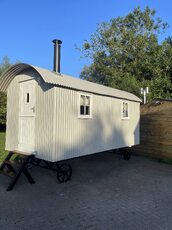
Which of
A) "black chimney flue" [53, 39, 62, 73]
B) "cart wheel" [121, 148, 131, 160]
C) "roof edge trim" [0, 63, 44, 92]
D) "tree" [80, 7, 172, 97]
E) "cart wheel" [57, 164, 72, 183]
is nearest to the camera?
"cart wheel" [57, 164, 72, 183]

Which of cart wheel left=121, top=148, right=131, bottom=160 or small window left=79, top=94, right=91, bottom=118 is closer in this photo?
small window left=79, top=94, right=91, bottom=118

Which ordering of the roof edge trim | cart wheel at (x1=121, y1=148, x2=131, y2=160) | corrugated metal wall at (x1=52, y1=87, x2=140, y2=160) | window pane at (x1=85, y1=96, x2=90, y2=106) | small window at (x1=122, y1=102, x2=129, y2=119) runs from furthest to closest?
1. cart wheel at (x1=121, y1=148, x2=131, y2=160)
2. small window at (x1=122, y1=102, x2=129, y2=119)
3. window pane at (x1=85, y1=96, x2=90, y2=106)
4. the roof edge trim
5. corrugated metal wall at (x1=52, y1=87, x2=140, y2=160)

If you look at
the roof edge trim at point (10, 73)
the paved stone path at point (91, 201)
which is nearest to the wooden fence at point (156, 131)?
the paved stone path at point (91, 201)

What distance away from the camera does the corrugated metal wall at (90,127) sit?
5.54 m

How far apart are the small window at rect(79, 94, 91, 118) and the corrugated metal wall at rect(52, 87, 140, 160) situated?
0.16 m

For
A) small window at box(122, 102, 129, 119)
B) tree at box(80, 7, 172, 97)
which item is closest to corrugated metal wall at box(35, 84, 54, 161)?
small window at box(122, 102, 129, 119)

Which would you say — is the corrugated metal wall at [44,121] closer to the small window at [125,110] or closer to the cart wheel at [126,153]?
the small window at [125,110]

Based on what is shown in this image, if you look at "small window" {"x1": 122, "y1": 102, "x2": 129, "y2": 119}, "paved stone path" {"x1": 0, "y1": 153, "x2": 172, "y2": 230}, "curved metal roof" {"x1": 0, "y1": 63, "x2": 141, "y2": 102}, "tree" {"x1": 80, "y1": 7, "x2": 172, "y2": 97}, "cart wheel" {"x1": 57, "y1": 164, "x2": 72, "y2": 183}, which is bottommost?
"paved stone path" {"x1": 0, "y1": 153, "x2": 172, "y2": 230}

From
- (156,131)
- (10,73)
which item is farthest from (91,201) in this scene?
(156,131)

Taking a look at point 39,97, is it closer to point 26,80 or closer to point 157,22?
point 26,80

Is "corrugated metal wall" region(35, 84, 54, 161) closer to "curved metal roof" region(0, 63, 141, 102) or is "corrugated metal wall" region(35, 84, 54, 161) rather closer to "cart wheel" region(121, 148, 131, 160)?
"curved metal roof" region(0, 63, 141, 102)

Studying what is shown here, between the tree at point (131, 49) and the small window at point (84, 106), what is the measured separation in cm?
1032

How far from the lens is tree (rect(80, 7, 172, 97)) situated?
1820 centimetres

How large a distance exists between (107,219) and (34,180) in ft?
9.60
